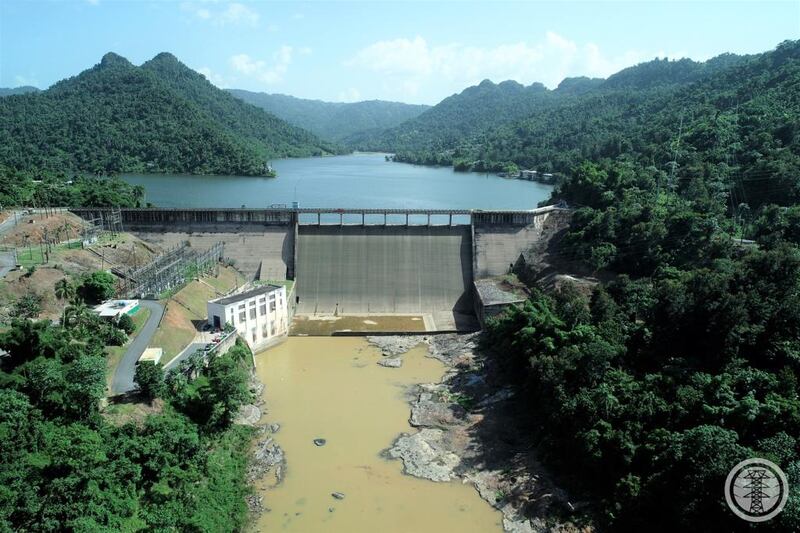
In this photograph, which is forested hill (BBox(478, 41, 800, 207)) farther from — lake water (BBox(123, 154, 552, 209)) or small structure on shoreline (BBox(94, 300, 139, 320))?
small structure on shoreline (BBox(94, 300, 139, 320))

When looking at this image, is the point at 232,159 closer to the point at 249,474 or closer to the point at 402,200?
the point at 402,200

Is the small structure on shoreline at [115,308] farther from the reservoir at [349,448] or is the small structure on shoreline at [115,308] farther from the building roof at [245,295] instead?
the reservoir at [349,448]

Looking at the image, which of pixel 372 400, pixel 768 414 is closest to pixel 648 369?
pixel 768 414

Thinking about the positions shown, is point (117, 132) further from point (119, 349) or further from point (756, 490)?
point (756, 490)

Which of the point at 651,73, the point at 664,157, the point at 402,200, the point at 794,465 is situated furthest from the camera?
the point at 651,73

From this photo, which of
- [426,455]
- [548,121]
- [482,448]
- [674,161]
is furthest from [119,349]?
[548,121]

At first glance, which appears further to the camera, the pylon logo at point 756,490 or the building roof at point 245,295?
the building roof at point 245,295

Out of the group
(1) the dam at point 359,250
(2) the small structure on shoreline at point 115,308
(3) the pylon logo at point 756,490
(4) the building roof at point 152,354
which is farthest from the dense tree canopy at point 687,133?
(2) the small structure on shoreline at point 115,308
